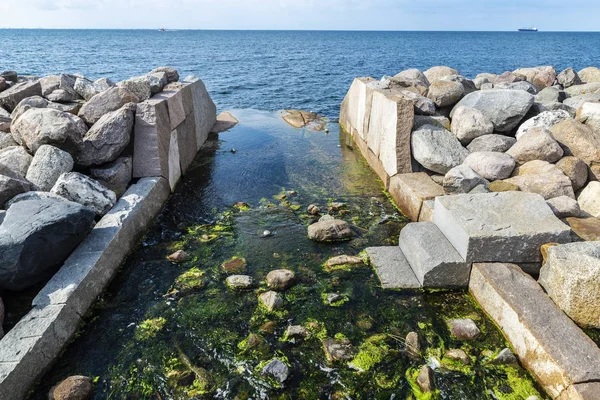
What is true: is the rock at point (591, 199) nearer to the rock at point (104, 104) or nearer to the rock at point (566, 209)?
the rock at point (566, 209)

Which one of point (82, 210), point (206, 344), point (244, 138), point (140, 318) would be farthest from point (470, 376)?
point (244, 138)

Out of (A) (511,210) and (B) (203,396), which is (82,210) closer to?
(B) (203,396)

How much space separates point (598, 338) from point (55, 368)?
16.2ft

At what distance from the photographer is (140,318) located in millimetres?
4137

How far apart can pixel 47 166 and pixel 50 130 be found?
57 centimetres

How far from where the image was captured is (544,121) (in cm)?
741

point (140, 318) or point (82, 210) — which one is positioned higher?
point (82, 210)

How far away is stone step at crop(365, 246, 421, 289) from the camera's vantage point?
15.3 feet

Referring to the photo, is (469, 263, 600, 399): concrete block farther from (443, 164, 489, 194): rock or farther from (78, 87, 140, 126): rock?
(78, 87, 140, 126): rock

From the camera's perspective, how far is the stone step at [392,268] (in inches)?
183

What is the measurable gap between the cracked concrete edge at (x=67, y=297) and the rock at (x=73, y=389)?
0.84 feet

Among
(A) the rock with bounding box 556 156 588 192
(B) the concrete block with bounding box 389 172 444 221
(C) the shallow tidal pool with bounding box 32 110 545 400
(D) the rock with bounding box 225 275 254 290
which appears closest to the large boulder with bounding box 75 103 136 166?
(C) the shallow tidal pool with bounding box 32 110 545 400

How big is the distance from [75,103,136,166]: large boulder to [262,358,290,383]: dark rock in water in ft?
14.9

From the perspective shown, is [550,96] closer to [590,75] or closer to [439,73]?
[439,73]
